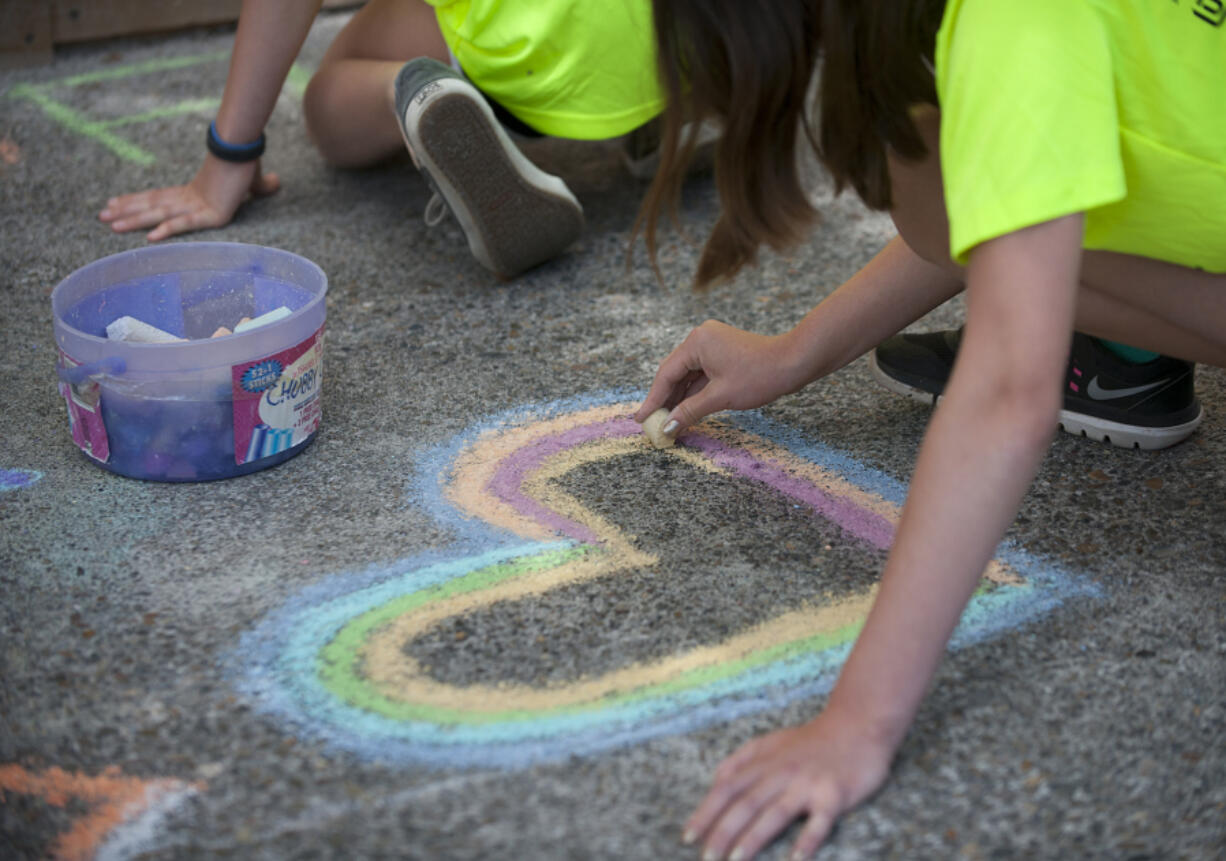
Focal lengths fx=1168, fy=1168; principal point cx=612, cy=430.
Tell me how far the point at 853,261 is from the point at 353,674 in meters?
1.25

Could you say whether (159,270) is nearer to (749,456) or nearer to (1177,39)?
(749,456)

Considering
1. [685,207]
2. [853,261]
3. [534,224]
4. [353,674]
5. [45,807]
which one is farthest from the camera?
[685,207]

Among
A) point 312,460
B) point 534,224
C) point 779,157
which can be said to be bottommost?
point 312,460

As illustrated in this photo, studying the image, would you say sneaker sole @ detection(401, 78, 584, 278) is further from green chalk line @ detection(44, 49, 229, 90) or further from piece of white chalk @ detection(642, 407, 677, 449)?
green chalk line @ detection(44, 49, 229, 90)

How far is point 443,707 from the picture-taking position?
1062 mm

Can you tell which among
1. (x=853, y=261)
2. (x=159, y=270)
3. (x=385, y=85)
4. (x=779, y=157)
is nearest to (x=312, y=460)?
(x=159, y=270)

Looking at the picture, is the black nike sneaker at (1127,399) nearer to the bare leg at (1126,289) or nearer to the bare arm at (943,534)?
the bare leg at (1126,289)

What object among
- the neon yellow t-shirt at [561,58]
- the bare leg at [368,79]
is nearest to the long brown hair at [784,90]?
the neon yellow t-shirt at [561,58]

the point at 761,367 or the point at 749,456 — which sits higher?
the point at 761,367

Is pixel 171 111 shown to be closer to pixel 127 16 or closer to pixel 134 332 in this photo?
pixel 127 16

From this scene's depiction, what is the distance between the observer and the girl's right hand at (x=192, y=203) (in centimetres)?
210

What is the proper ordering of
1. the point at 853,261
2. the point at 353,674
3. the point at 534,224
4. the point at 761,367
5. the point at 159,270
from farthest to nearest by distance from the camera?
the point at 853,261 < the point at 534,224 < the point at 159,270 < the point at 761,367 < the point at 353,674

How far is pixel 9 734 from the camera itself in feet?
3.37

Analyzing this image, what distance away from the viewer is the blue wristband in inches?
83.0
